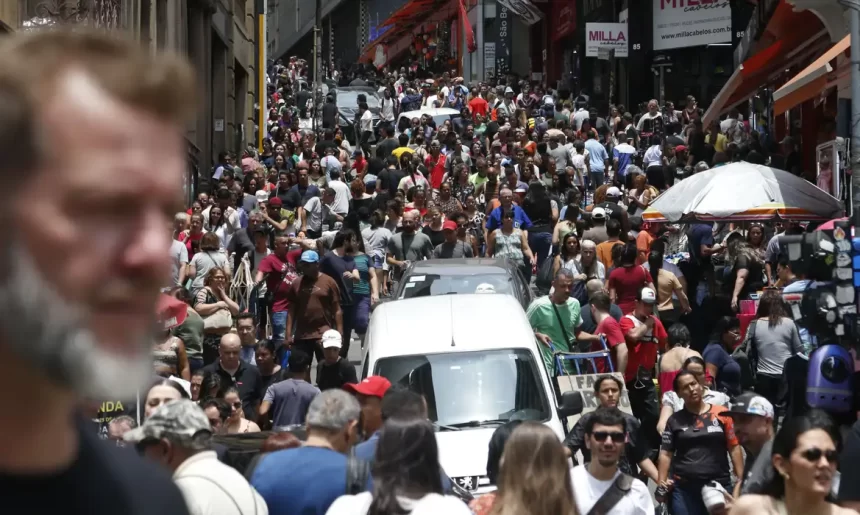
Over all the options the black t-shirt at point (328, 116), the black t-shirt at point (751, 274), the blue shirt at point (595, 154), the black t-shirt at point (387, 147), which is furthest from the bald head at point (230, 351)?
the black t-shirt at point (328, 116)

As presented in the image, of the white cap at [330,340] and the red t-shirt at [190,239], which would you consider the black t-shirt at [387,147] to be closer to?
the red t-shirt at [190,239]

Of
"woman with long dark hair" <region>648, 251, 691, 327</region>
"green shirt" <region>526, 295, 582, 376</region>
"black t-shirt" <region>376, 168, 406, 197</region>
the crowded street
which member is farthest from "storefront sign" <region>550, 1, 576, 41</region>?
"green shirt" <region>526, 295, 582, 376</region>

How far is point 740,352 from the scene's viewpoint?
12930 mm

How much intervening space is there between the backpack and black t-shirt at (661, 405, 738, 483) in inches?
70.5

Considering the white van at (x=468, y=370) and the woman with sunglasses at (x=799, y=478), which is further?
the white van at (x=468, y=370)

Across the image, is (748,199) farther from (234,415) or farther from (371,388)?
(371,388)

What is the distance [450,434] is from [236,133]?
29.7 meters

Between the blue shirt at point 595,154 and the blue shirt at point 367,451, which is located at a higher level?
the blue shirt at point 595,154

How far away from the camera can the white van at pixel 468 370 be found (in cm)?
984

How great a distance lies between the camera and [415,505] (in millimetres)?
5230

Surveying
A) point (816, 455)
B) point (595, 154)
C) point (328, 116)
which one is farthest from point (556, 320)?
point (328, 116)

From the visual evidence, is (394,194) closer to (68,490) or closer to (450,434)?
(450,434)

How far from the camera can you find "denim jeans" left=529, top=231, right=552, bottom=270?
1917 centimetres

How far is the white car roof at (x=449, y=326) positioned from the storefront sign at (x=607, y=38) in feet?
110
